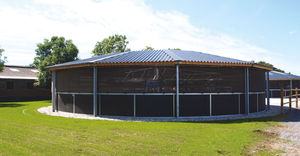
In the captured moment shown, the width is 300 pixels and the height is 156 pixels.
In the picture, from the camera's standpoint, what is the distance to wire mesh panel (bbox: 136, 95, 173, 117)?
10992mm

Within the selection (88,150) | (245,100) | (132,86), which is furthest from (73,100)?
(245,100)

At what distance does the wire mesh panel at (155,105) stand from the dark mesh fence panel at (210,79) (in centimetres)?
96

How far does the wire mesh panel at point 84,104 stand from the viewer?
12148mm

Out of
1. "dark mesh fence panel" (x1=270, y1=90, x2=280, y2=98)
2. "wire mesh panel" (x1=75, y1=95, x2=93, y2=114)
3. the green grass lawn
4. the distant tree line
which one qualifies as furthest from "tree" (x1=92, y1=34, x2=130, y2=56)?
the green grass lawn

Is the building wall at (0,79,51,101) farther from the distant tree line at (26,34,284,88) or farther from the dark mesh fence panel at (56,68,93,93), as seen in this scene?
the dark mesh fence panel at (56,68,93,93)

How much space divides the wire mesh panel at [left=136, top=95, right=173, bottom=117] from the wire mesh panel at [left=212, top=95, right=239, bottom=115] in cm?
235

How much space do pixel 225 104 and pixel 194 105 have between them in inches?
71.0

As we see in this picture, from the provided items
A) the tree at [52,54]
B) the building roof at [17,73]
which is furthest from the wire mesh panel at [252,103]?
the building roof at [17,73]

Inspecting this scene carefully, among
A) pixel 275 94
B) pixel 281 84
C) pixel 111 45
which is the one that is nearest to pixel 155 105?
pixel 275 94

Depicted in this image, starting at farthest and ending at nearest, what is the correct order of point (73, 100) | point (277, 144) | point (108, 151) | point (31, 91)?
point (31, 91) → point (73, 100) → point (277, 144) → point (108, 151)

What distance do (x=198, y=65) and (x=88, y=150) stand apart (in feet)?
24.2

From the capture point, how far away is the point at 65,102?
13656 mm

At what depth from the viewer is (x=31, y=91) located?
2927cm

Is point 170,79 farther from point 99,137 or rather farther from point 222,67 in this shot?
point 99,137
